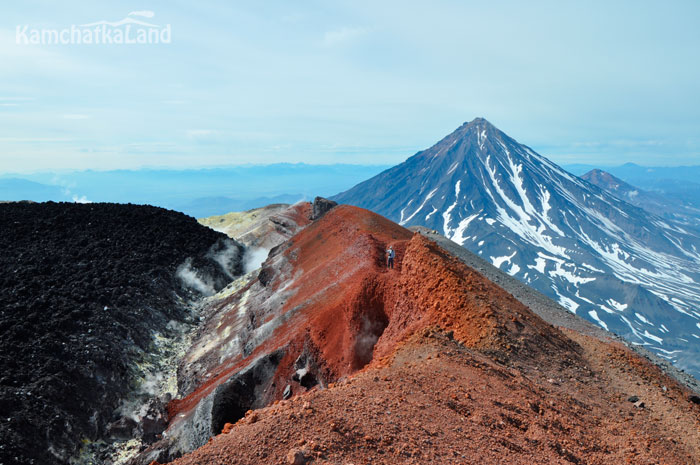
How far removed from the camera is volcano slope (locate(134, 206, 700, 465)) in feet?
24.4

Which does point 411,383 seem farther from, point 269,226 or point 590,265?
point 590,265

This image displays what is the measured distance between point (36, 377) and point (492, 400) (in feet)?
72.0

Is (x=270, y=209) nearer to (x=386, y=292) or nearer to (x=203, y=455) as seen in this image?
(x=386, y=292)

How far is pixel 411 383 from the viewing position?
954 cm

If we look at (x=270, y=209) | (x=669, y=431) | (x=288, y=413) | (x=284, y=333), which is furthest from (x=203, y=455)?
(x=270, y=209)

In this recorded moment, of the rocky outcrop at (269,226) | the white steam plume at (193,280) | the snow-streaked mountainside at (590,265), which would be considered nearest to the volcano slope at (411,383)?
the white steam plume at (193,280)

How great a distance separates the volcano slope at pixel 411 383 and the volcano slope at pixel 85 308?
367cm

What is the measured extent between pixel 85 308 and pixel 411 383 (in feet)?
82.9

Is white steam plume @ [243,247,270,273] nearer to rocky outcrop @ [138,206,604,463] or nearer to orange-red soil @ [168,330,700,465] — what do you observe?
rocky outcrop @ [138,206,604,463]

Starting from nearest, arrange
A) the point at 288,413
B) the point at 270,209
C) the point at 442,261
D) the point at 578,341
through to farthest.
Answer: the point at 288,413 → the point at 442,261 → the point at 578,341 → the point at 270,209

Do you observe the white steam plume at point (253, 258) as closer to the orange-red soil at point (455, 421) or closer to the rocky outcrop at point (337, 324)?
the rocky outcrop at point (337, 324)

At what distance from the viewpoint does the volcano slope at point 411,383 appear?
7.44m

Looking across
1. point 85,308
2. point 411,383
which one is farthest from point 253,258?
point 411,383

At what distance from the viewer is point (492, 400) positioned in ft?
31.2
